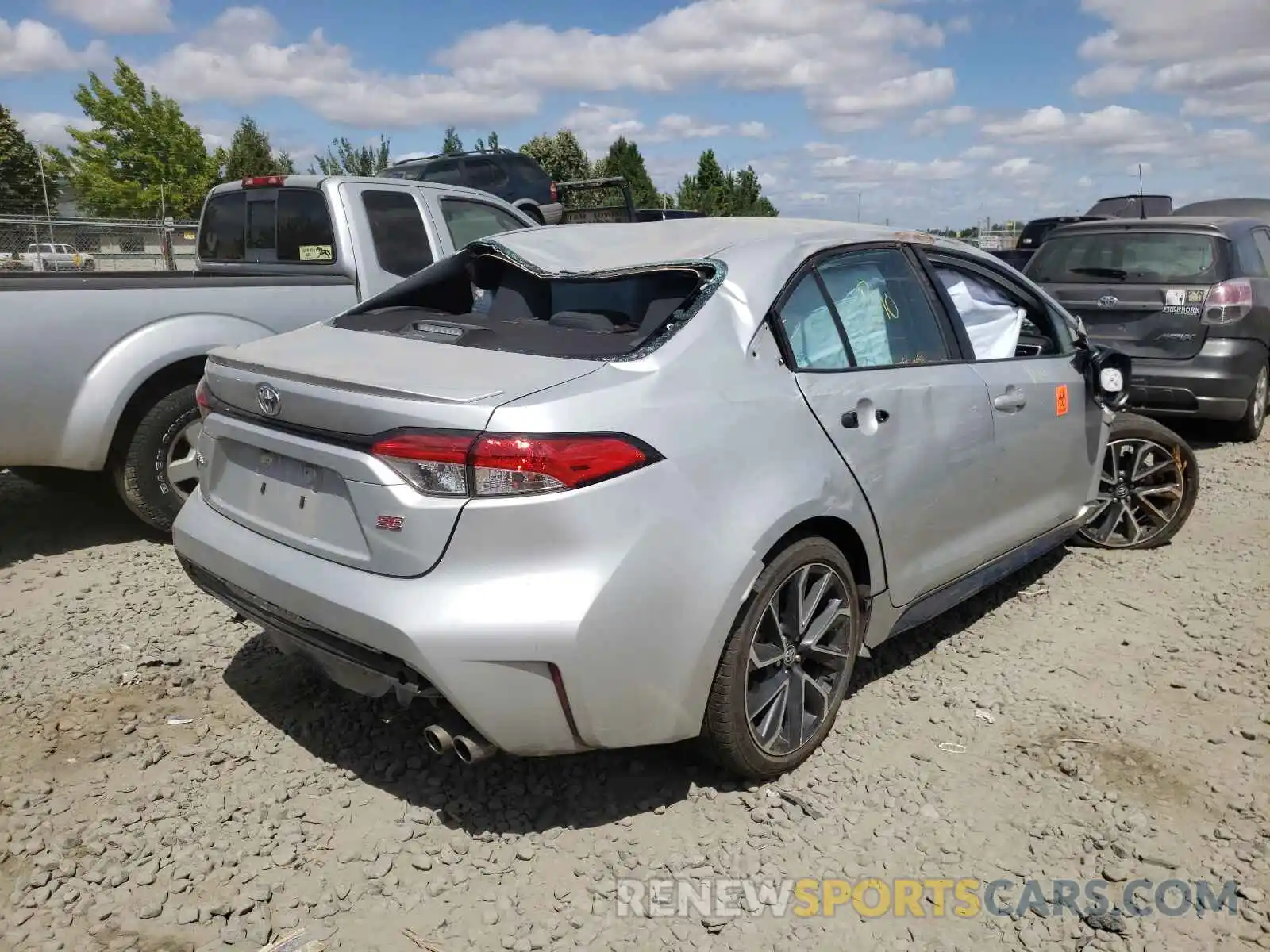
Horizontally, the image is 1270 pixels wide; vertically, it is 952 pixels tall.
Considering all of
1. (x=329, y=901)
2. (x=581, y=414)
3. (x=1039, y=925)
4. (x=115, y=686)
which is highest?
(x=581, y=414)

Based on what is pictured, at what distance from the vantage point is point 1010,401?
3.86 meters

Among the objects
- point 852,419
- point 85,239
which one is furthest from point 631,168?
point 852,419

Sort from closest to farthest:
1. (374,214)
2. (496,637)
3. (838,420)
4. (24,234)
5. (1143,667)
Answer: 1. (496,637)
2. (838,420)
3. (1143,667)
4. (374,214)
5. (24,234)

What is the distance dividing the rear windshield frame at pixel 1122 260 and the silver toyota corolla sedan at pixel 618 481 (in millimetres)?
4386

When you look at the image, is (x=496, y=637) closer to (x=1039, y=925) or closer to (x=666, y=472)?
(x=666, y=472)

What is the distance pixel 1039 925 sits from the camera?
2475 millimetres

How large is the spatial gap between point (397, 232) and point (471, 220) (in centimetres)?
71

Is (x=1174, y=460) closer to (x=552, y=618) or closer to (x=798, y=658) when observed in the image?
(x=798, y=658)

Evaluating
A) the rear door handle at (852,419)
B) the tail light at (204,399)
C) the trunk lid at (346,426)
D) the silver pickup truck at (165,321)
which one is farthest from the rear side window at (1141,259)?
the tail light at (204,399)

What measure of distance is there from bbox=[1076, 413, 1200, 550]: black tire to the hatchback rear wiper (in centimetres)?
271

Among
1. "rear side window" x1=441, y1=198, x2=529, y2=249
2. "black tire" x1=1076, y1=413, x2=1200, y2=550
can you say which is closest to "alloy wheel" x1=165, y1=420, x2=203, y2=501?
"rear side window" x1=441, y1=198, x2=529, y2=249

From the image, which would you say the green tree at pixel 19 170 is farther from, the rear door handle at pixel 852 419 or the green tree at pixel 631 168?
the rear door handle at pixel 852 419

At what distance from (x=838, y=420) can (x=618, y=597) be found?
3.36ft

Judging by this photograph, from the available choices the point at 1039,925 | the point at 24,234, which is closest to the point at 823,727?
the point at 1039,925
